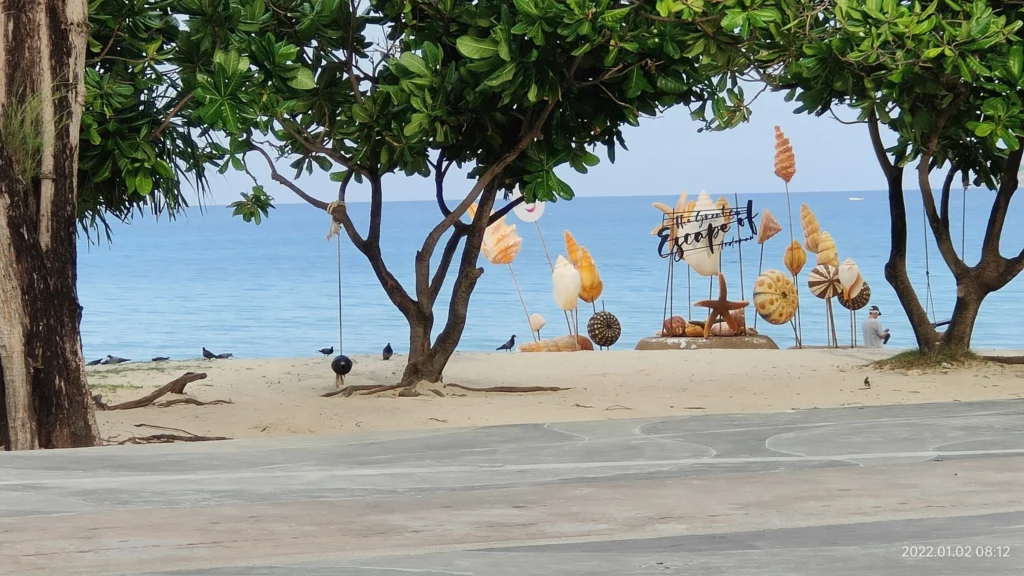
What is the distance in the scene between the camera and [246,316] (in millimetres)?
29328

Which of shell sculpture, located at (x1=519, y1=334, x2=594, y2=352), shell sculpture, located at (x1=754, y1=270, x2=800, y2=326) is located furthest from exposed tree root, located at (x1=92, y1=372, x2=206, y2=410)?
shell sculpture, located at (x1=754, y1=270, x2=800, y2=326)

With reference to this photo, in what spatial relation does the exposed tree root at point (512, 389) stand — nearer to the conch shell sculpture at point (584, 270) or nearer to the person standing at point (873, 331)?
the person standing at point (873, 331)

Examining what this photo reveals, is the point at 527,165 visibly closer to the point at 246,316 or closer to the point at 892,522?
the point at 892,522

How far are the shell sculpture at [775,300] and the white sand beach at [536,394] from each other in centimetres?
361

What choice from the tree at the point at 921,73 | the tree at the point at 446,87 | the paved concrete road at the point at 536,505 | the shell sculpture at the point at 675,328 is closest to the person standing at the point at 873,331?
the shell sculpture at the point at 675,328

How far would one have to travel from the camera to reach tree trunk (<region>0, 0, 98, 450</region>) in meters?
5.04

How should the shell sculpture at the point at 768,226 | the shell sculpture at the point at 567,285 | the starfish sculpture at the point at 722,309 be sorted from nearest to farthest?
the starfish sculpture at the point at 722,309
the shell sculpture at the point at 567,285
the shell sculpture at the point at 768,226

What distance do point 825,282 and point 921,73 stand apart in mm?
7713

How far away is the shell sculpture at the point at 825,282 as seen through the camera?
14.2 meters

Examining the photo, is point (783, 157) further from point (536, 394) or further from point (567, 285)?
point (536, 394)

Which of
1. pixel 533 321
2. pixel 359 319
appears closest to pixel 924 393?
pixel 533 321

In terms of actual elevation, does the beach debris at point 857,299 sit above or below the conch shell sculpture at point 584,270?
below

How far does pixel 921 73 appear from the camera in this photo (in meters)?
6.77

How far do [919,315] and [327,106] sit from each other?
448cm
